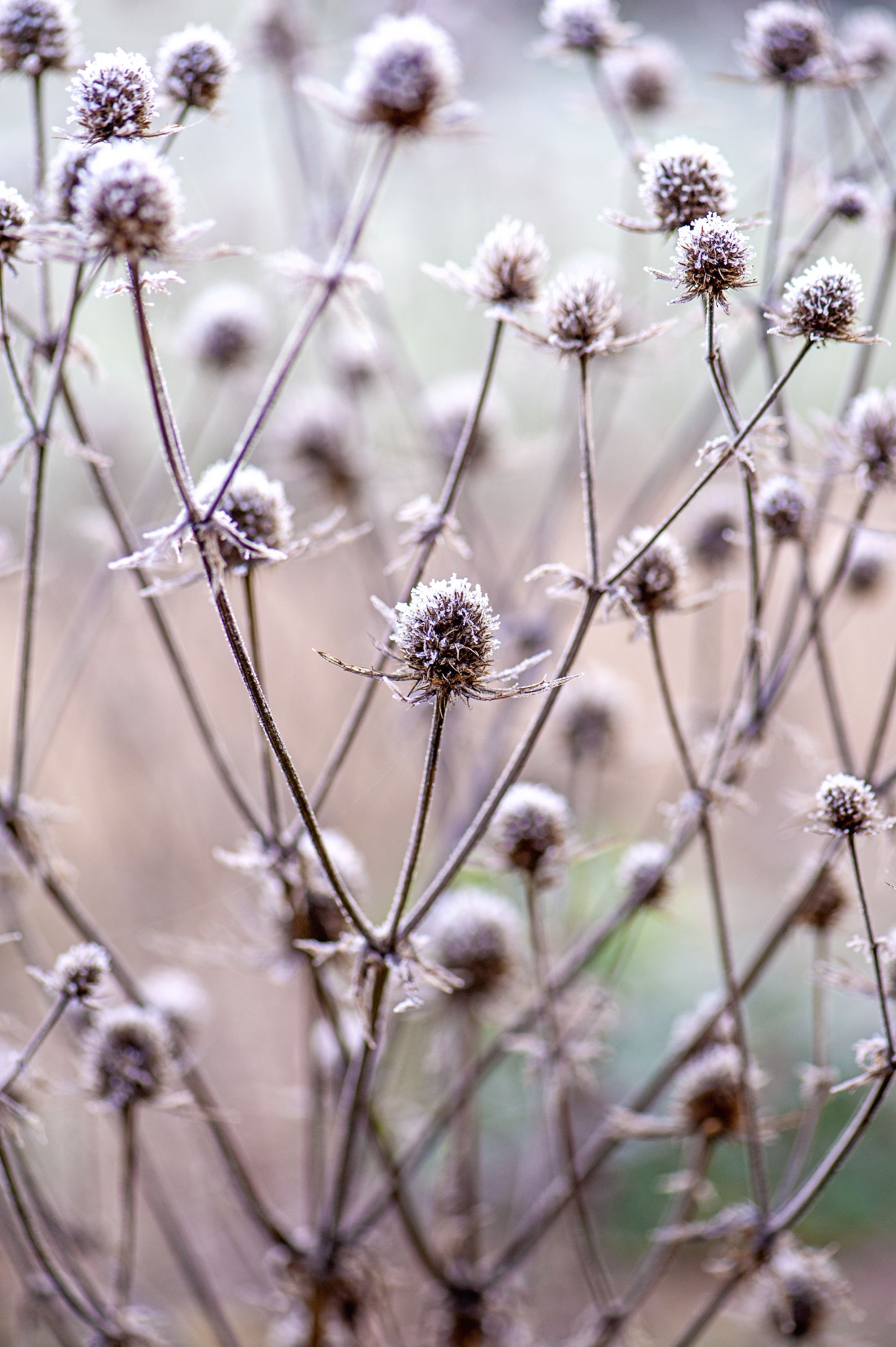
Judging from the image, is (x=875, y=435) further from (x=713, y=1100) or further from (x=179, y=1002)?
(x=179, y=1002)

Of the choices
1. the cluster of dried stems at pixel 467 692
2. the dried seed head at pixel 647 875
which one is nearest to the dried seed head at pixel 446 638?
the cluster of dried stems at pixel 467 692

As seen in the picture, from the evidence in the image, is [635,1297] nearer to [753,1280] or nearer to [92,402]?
[753,1280]

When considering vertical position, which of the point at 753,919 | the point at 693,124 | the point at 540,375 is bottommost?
the point at 753,919

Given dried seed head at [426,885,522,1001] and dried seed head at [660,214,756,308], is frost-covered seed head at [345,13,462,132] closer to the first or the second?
dried seed head at [660,214,756,308]

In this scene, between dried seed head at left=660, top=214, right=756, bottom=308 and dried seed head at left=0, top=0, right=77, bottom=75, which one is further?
dried seed head at left=0, top=0, right=77, bottom=75

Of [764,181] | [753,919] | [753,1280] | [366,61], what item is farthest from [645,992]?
[366,61]

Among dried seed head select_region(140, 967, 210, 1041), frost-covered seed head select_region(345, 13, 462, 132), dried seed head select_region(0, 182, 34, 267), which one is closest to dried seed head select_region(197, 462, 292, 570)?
dried seed head select_region(0, 182, 34, 267)
